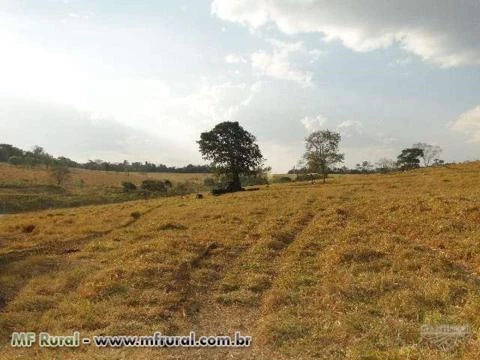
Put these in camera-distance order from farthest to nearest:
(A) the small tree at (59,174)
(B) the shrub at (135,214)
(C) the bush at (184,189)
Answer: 1. (A) the small tree at (59,174)
2. (C) the bush at (184,189)
3. (B) the shrub at (135,214)

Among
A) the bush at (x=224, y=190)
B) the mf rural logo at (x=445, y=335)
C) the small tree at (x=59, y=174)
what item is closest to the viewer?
the mf rural logo at (x=445, y=335)

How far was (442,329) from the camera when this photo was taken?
1215 centimetres

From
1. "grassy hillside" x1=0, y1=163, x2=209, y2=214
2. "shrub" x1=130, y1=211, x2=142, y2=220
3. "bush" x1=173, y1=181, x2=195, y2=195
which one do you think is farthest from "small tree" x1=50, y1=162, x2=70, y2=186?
"shrub" x1=130, y1=211, x2=142, y2=220

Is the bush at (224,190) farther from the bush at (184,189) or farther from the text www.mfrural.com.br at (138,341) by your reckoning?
the text www.mfrural.com.br at (138,341)

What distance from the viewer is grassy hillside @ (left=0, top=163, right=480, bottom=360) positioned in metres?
12.3

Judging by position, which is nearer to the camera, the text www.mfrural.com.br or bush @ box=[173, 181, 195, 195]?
the text www.mfrural.com.br

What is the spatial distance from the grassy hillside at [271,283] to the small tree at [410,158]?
84894 millimetres

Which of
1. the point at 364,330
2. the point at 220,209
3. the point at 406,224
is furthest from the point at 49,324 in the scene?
the point at 220,209

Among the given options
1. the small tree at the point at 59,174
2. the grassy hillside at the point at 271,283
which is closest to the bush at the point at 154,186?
the small tree at the point at 59,174

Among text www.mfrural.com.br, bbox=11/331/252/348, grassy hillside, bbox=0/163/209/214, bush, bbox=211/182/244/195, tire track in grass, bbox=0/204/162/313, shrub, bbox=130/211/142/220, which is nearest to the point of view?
text www.mfrural.com.br, bbox=11/331/252/348

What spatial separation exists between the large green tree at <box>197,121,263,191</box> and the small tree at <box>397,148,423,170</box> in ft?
182

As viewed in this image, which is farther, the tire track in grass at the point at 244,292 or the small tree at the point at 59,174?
the small tree at the point at 59,174

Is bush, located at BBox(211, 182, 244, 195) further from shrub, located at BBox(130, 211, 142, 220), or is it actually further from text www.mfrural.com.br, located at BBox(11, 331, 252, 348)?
text www.mfrural.com.br, located at BBox(11, 331, 252, 348)

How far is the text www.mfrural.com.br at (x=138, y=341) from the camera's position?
12.7 m
